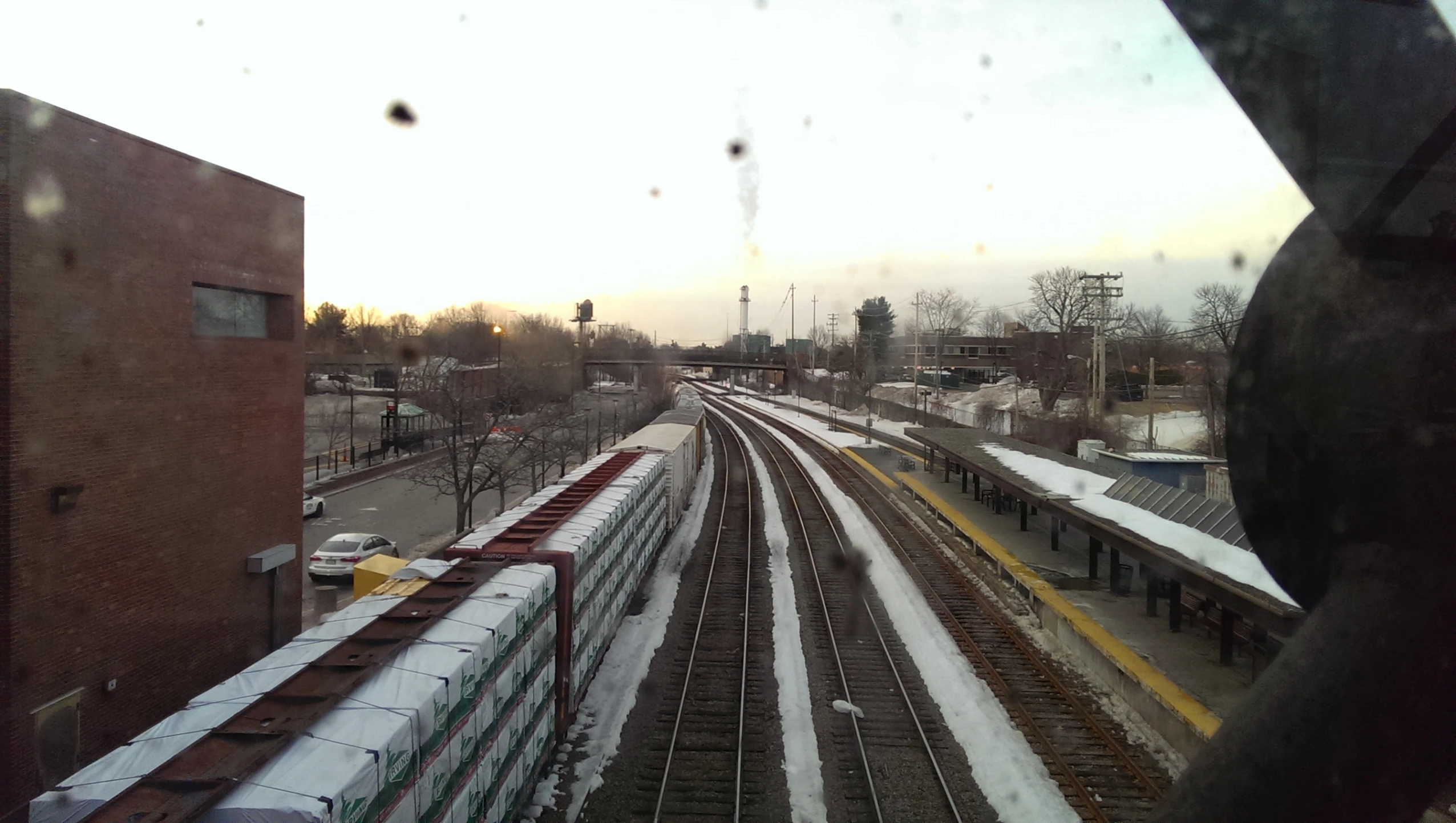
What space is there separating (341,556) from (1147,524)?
13.5 meters

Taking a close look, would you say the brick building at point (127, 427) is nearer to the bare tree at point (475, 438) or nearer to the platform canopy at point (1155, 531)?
the bare tree at point (475, 438)

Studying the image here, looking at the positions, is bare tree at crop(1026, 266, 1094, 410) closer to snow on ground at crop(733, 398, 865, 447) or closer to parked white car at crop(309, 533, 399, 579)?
snow on ground at crop(733, 398, 865, 447)

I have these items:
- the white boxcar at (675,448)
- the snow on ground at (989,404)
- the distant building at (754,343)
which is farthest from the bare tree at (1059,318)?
the distant building at (754,343)

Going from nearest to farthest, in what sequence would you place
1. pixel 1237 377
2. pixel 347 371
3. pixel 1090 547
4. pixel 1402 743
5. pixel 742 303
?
pixel 1402 743
pixel 1237 377
pixel 1090 547
pixel 347 371
pixel 742 303

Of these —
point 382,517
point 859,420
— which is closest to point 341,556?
point 382,517

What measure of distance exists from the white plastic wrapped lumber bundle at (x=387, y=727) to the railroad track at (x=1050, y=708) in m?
5.07

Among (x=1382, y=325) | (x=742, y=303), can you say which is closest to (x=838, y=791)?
(x=1382, y=325)

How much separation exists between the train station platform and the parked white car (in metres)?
11.5

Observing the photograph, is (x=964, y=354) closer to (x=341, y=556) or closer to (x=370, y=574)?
(x=341, y=556)

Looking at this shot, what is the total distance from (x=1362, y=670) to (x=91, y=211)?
992 cm

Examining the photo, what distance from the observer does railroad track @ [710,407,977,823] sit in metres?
6.96

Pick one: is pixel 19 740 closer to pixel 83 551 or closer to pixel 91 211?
pixel 83 551

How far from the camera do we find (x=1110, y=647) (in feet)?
30.9

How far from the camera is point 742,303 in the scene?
312 ft
